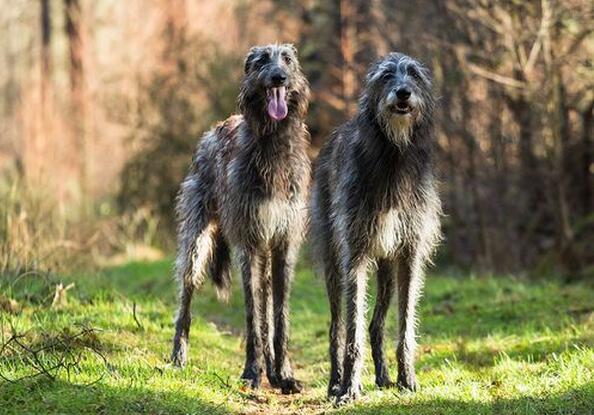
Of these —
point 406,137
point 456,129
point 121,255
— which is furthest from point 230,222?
point 121,255

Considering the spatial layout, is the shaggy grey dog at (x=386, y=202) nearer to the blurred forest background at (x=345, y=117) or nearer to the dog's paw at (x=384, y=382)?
the dog's paw at (x=384, y=382)

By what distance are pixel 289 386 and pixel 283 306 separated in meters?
0.65

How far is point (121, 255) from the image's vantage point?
55.0 ft

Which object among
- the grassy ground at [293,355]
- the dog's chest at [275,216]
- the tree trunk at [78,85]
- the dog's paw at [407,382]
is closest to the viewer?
the grassy ground at [293,355]

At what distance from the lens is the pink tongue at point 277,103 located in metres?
7.18

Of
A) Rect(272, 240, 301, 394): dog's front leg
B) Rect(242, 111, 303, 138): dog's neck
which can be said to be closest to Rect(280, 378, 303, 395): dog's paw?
Rect(272, 240, 301, 394): dog's front leg

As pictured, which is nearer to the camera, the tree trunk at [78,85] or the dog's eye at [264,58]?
the dog's eye at [264,58]

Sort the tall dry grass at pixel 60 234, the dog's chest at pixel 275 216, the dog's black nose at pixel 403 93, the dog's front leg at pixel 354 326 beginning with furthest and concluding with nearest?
1. the tall dry grass at pixel 60 234
2. the dog's chest at pixel 275 216
3. the dog's front leg at pixel 354 326
4. the dog's black nose at pixel 403 93

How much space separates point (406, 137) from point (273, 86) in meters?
1.37

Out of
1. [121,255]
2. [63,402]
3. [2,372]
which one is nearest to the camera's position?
[63,402]

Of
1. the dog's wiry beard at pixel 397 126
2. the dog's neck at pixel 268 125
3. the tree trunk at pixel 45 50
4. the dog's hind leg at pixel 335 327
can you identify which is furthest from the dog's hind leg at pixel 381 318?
the tree trunk at pixel 45 50

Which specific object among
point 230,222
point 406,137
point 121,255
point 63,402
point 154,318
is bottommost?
point 121,255

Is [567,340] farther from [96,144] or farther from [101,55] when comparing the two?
[101,55]

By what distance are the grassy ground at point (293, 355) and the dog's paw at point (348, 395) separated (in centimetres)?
10
